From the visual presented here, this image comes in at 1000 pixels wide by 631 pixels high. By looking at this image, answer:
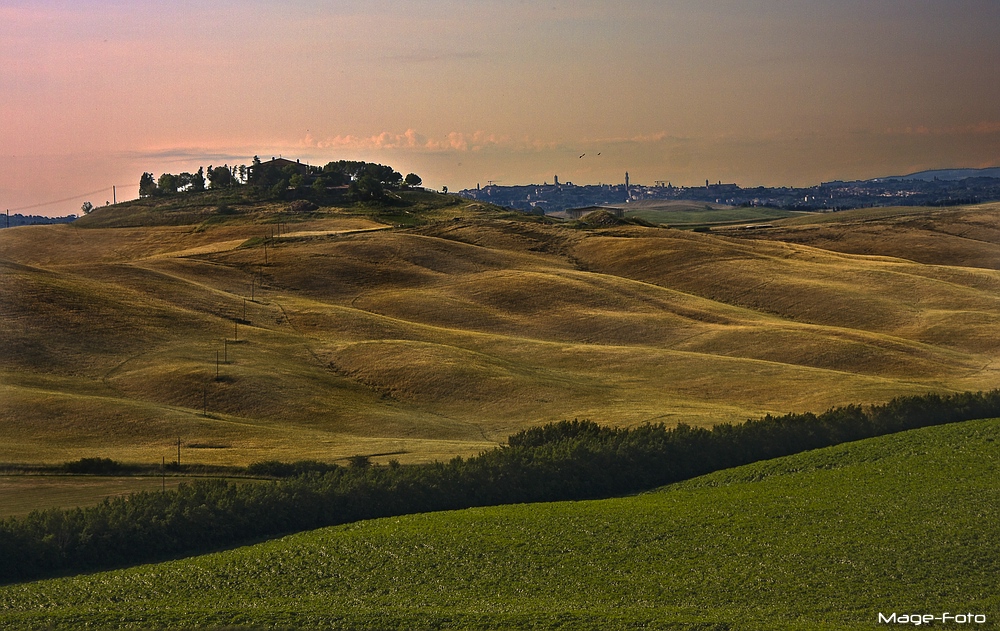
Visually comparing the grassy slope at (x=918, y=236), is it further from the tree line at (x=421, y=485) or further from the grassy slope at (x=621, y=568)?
the grassy slope at (x=621, y=568)

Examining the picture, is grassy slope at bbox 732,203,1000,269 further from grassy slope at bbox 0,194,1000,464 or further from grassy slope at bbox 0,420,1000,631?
grassy slope at bbox 0,420,1000,631

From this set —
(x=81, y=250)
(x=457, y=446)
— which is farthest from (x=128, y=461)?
(x=81, y=250)

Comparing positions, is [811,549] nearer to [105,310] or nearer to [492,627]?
[492,627]

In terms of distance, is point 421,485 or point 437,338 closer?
point 421,485

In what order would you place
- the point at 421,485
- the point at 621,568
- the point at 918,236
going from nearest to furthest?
the point at 621,568, the point at 421,485, the point at 918,236

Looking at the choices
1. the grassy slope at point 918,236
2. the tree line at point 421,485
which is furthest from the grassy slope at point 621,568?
the grassy slope at point 918,236

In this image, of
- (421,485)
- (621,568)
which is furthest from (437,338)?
(621,568)

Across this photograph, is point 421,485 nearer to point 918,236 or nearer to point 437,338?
point 437,338

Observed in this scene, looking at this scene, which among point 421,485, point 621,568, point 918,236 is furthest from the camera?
point 918,236
